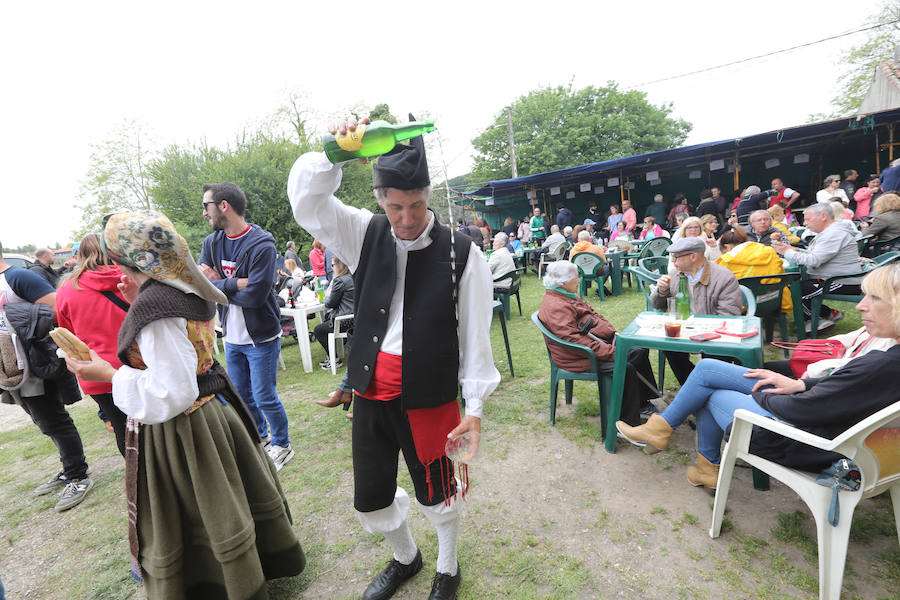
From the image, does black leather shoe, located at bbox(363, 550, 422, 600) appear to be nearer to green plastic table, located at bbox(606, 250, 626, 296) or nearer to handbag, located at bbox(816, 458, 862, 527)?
handbag, located at bbox(816, 458, 862, 527)

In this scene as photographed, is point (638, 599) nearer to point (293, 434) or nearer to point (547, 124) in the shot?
point (293, 434)

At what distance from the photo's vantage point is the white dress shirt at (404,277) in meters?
1.43

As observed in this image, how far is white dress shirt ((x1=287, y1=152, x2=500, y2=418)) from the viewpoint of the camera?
1.43 meters

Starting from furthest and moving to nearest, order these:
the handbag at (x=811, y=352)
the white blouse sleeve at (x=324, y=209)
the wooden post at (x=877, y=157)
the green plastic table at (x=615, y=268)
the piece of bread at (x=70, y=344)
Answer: the wooden post at (x=877, y=157), the green plastic table at (x=615, y=268), the handbag at (x=811, y=352), the piece of bread at (x=70, y=344), the white blouse sleeve at (x=324, y=209)

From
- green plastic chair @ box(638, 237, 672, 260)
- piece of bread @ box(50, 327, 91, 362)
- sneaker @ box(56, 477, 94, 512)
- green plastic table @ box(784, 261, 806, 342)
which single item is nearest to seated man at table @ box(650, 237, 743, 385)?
green plastic table @ box(784, 261, 806, 342)

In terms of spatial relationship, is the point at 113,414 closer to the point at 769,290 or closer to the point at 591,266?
the point at 769,290

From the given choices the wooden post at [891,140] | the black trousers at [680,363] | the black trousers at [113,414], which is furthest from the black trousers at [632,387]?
the wooden post at [891,140]

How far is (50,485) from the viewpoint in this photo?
338 cm

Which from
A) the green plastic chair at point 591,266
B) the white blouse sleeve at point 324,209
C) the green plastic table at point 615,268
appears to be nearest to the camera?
the white blouse sleeve at point 324,209

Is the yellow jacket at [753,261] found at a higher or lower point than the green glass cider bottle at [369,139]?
lower

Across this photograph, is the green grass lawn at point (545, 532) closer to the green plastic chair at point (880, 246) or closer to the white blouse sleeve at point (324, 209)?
the white blouse sleeve at point (324, 209)

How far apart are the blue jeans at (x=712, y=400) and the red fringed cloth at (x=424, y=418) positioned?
4.67 ft

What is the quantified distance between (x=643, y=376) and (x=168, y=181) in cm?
2058

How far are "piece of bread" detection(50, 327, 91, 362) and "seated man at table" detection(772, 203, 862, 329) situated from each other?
18.4ft
